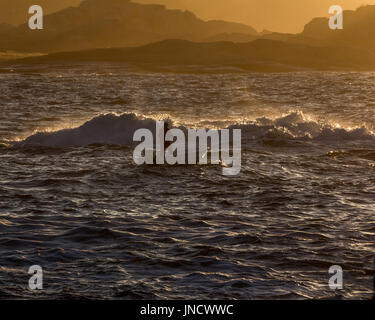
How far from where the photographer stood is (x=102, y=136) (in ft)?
103

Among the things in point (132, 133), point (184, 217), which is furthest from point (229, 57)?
point (184, 217)

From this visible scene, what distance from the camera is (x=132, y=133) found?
3173 cm

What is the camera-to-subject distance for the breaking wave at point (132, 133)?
30594 mm

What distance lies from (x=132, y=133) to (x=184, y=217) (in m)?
15.0

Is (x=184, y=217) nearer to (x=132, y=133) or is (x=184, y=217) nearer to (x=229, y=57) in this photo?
(x=132, y=133)

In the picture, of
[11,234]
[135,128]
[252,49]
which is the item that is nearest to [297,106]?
[135,128]

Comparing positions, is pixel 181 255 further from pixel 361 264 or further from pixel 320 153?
pixel 320 153

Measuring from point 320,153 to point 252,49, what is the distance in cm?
16304

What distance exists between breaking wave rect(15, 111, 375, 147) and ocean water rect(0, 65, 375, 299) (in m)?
0.10

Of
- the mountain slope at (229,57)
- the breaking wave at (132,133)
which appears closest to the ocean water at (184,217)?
the breaking wave at (132,133)

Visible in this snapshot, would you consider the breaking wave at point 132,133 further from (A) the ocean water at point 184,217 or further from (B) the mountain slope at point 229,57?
(B) the mountain slope at point 229,57

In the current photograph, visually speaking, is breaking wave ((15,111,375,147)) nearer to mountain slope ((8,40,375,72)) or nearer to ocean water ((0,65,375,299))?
ocean water ((0,65,375,299))

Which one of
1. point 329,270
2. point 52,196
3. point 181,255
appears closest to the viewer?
point 329,270

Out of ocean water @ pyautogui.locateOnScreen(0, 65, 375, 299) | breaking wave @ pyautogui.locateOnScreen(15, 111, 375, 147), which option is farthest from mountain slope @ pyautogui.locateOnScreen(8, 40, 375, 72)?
ocean water @ pyautogui.locateOnScreen(0, 65, 375, 299)
